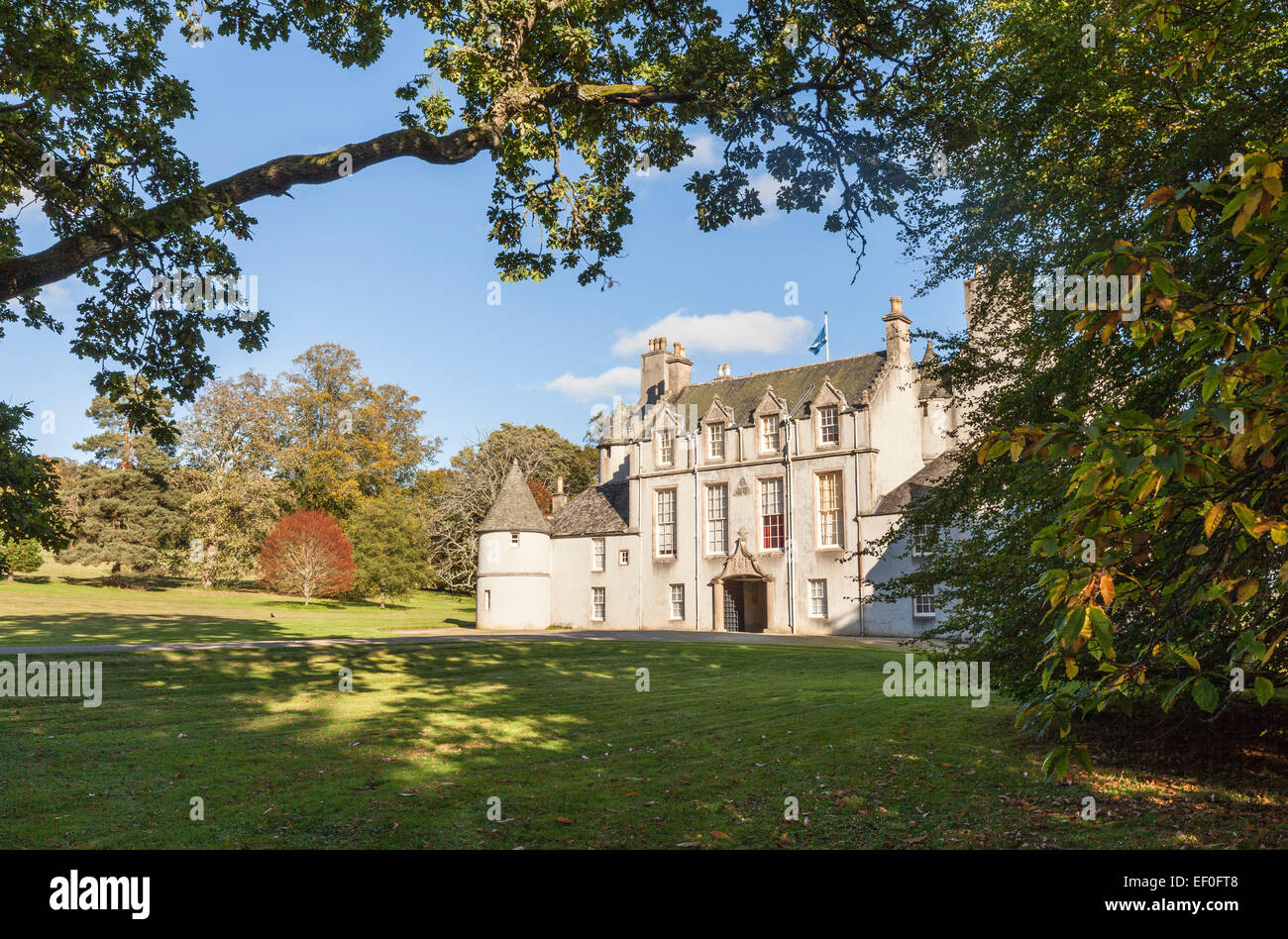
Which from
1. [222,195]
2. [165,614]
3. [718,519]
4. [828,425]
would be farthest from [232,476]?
[222,195]

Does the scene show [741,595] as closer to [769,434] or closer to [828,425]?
[769,434]

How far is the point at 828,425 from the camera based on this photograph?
138 feet

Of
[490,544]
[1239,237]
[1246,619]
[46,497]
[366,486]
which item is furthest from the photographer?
[366,486]

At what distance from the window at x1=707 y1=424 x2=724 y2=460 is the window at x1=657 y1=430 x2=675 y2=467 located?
217 cm

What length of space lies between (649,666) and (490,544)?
24.3m

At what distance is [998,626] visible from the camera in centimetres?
993

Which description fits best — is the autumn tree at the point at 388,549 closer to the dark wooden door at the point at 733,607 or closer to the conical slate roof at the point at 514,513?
the conical slate roof at the point at 514,513

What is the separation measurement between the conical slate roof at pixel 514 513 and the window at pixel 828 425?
1561 cm

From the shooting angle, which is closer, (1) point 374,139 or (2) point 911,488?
(1) point 374,139

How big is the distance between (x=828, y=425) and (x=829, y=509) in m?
4.08

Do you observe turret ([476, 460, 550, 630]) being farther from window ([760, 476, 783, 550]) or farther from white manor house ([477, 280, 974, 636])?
window ([760, 476, 783, 550])

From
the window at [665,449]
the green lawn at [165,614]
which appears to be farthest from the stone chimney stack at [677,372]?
the green lawn at [165,614]
